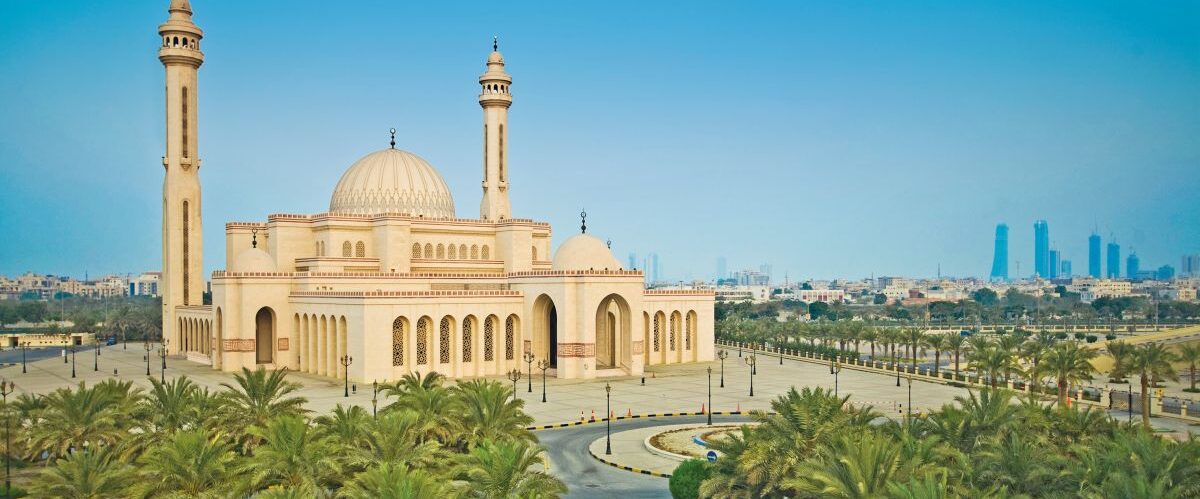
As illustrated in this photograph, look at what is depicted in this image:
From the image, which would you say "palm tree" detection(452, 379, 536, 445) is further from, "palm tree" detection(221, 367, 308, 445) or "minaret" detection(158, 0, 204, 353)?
"minaret" detection(158, 0, 204, 353)

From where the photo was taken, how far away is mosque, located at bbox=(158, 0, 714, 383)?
54250mm

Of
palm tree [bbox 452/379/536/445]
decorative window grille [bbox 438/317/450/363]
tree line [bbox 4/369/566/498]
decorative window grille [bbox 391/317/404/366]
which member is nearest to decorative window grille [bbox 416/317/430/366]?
decorative window grille [bbox 391/317/404/366]

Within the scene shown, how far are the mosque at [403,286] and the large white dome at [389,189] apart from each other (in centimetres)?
10

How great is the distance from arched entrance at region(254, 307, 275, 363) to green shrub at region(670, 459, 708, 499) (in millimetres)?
40725

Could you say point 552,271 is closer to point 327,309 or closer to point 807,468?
point 327,309

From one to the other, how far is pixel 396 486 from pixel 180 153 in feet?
175

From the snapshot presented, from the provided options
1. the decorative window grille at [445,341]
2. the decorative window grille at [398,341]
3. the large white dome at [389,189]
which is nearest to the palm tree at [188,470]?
the decorative window grille at [398,341]

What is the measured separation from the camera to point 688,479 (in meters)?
26.1

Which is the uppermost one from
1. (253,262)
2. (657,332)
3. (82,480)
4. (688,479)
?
(253,262)

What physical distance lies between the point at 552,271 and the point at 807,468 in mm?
37202

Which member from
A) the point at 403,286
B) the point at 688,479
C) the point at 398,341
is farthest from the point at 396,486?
the point at 403,286

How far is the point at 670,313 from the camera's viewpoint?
65250 millimetres

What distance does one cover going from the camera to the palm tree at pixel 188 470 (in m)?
20.9

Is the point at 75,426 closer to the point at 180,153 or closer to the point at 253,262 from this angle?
the point at 253,262
